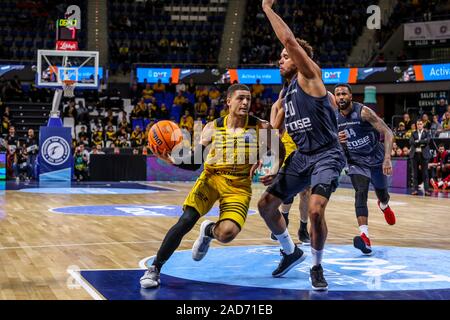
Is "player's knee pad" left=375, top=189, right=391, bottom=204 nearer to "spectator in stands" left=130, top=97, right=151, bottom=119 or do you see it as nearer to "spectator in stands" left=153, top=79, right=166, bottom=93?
"spectator in stands" left=130, top=97, right=151, bottom=119

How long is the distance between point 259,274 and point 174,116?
21706mm

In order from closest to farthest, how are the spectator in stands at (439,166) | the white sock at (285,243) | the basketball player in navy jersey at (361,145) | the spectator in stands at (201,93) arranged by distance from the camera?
the white sock at (285,243) < the basketball player in navy jersey at (361,145) < the spectator in stands at (439,166) < the spectator in stands at (201,93)

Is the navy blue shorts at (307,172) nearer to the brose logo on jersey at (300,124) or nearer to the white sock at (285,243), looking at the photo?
the brose logo on jersey at (300,124)

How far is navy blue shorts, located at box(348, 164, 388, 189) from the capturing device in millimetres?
8053

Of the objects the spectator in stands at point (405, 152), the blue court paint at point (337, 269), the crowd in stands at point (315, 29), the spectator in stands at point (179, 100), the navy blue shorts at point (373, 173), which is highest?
the crowd in stands at point (315, 29)

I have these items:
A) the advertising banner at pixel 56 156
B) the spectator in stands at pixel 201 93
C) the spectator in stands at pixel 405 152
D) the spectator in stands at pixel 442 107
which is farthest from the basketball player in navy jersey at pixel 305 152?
the spectator in stands at pixel 201 93

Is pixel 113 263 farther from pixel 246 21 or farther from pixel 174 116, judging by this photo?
pixel 246 21

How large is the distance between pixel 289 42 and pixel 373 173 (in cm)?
324

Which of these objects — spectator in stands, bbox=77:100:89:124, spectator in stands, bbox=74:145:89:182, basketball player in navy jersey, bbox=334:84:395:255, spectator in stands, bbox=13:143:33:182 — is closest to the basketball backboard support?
spectator in stands, bbox=74:145:89:182

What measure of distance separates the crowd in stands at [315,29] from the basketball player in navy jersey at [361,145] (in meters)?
22.2

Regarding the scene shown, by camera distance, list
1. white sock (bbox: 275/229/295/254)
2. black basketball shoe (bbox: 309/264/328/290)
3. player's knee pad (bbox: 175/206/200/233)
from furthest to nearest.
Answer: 1. white sock (bbox: 275/229/295/254)
2. player's knee pad (bbox: 175/206/200/233)
3. black basketball shoe (bbox: 309/264/328/290)

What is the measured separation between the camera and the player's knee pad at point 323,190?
5.59 metres

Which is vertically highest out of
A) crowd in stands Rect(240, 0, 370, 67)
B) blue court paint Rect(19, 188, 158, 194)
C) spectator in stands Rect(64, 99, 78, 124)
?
crowd in stands Rect(240, 0, 370, 67)

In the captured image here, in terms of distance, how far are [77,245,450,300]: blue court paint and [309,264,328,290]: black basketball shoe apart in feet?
0.21
